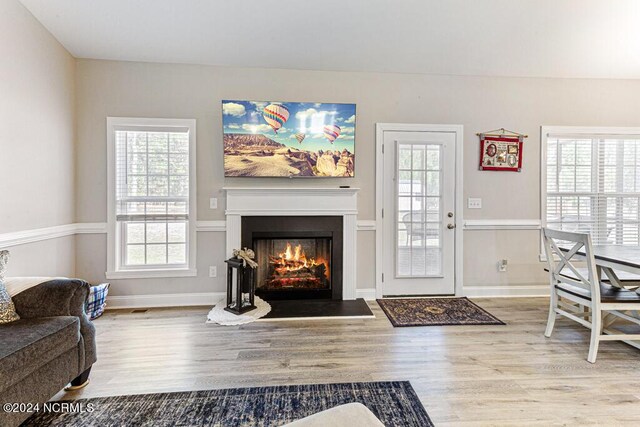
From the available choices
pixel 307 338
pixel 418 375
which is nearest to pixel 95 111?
pixel 307 338

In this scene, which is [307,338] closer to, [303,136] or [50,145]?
[303,136]

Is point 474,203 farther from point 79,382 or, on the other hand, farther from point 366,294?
point 79,382

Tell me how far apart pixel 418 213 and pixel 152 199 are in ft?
10.1

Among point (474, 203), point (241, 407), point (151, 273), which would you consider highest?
point (474, 203)

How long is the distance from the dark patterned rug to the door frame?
1901 millimetres

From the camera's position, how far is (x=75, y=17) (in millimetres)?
2898

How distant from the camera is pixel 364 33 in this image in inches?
124

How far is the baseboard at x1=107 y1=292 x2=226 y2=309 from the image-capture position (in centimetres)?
346

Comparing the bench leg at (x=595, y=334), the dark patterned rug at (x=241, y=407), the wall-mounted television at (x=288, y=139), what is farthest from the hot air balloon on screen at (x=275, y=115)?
the bench leg at (x=595, y=334)

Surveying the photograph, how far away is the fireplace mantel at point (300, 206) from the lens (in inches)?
139

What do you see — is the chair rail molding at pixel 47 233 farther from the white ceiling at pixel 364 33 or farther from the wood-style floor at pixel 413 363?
the white ceiling at pixel 364 33

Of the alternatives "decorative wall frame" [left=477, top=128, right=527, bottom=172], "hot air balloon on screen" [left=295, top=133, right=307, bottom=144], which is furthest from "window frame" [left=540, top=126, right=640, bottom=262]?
"hot air balloon on screen" [left=295, top=133, right=307, bottom=144]

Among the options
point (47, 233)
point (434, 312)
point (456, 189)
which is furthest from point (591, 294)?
point (47, 233)

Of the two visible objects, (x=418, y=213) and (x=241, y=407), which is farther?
(x=418, y=213)
